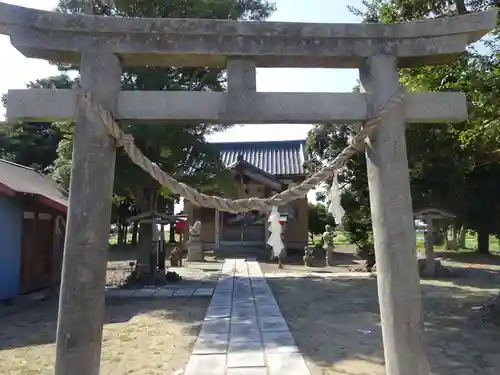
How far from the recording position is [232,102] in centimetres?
340

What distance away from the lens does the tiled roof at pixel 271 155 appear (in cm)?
2595

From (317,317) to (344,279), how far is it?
6068mm

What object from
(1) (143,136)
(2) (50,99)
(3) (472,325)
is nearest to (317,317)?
(3) (472,325)

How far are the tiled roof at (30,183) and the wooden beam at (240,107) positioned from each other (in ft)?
24.4

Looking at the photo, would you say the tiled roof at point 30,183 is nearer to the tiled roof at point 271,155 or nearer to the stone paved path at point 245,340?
the stone paved path at point 245,340

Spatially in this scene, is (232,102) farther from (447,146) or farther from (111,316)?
(447,146)

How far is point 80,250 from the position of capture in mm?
3117

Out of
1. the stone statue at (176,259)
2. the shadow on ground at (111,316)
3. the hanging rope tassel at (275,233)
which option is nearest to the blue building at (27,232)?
the shadow on ground at (111,316)

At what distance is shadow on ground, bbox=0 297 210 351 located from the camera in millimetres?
7340

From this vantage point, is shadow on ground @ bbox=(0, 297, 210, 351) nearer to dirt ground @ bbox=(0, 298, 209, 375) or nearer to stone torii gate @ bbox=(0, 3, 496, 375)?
dirt ground @ bbox=(0, 298, 209, 375)

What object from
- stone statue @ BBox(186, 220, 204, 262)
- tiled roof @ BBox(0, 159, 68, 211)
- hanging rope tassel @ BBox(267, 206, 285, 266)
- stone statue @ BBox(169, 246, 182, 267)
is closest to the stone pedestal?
stone statue @ BBox(186, 220, 204, 262)

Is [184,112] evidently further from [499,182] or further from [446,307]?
[499,182]

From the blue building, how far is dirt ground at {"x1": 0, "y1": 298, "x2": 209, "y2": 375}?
112 centimetres

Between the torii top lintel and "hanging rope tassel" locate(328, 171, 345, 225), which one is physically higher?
the torii top lintel
